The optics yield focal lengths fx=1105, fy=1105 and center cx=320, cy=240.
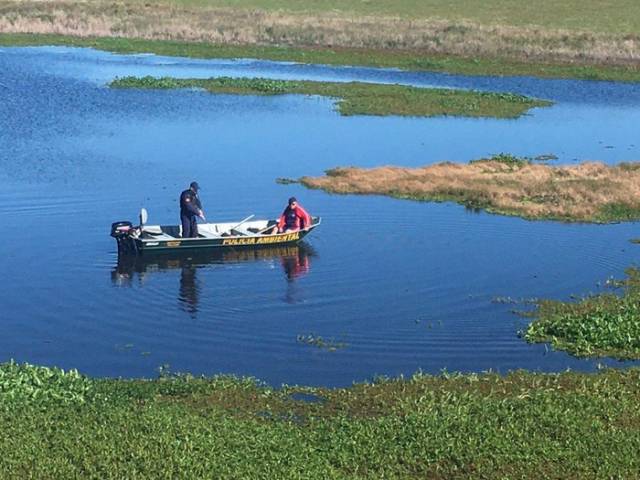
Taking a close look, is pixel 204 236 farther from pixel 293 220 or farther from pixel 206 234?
pixel 293 220

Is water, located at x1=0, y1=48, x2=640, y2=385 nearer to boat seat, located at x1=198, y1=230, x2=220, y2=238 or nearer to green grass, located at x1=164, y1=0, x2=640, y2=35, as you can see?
boat seat, located at x1=198, y1=230, x2=220, y2=238

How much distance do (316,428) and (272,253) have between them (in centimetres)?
1502

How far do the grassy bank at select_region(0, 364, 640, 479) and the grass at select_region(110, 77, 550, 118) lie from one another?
4192 cm

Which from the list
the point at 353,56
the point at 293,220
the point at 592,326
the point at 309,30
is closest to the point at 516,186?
the point at 293,220

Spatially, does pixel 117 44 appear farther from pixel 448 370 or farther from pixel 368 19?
pixel 448 370

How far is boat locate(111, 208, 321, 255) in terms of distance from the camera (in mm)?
33438

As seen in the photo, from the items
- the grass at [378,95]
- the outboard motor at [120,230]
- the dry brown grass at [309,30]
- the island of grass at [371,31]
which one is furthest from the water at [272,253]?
the dry brown grass at [309,30]

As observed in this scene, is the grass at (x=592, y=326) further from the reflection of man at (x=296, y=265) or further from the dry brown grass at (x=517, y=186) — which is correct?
the dry brown grass at (x=517, y=186)

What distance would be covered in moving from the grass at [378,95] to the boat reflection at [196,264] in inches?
1149

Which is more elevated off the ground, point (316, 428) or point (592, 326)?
point (592, 326)

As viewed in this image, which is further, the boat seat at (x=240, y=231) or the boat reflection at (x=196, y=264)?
the boat seat at (x=240, y=231)

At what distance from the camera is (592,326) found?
27141 mm

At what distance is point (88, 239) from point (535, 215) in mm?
16189

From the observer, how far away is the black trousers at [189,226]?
114ft
